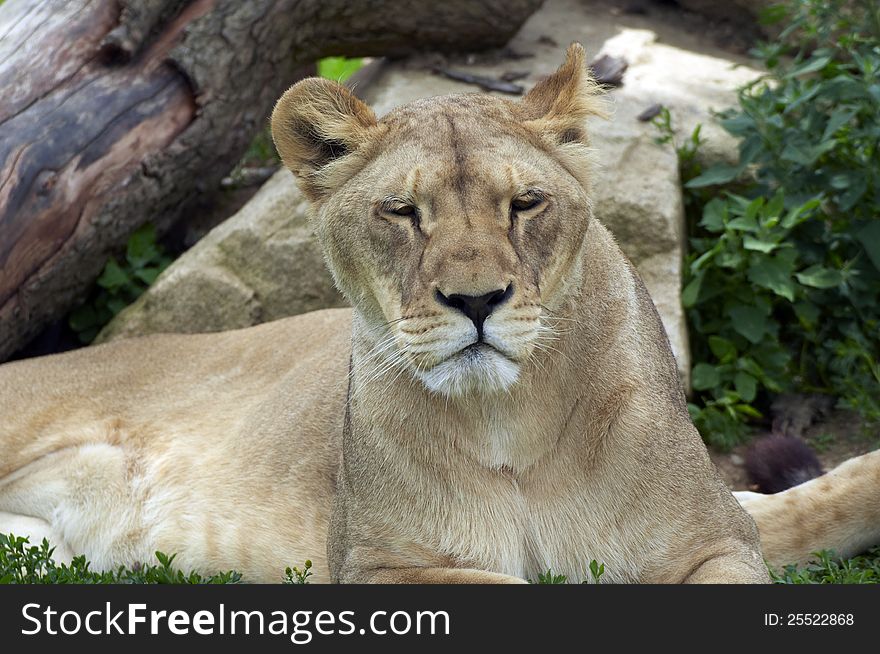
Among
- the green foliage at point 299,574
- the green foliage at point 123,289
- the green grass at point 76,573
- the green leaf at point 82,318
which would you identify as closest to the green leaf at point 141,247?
the green foliage at point 123,289

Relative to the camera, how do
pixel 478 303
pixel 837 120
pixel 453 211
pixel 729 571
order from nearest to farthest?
pixel 478 303
pixel 453 211
pixel 729 571
pixel 837 120

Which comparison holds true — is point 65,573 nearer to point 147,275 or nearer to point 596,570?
point 596,570

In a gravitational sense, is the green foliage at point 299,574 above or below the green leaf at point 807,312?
above

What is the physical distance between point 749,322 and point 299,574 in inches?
87.7

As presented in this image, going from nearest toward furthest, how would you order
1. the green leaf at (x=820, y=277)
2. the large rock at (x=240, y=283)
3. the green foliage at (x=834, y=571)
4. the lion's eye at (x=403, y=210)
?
the lion's eye at (x=403, y=210), the green foliage at (x=834, y=571), the green leaf at (x=820, y=277), the large rock at (x=240, y=283)

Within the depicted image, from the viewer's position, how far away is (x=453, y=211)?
3.07 metres

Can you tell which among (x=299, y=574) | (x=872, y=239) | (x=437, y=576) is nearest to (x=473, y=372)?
(x=437, y=576)

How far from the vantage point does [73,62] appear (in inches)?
200

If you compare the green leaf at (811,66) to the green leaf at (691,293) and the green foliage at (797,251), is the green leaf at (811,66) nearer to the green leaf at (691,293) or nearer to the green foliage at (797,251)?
the green foliage at (797,251)

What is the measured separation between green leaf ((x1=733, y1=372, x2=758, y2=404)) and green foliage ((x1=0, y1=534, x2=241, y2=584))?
2117 millimetres

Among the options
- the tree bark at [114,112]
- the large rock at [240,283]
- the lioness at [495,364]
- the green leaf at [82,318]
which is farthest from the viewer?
the green leaf at [82,318]

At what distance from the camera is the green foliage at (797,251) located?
5.12m

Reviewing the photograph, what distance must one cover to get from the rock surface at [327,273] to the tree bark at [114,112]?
28 centimetres

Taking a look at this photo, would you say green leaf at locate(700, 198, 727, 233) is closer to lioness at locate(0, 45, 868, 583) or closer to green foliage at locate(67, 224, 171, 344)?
lioness at locate(0, 45, 868, 583)
